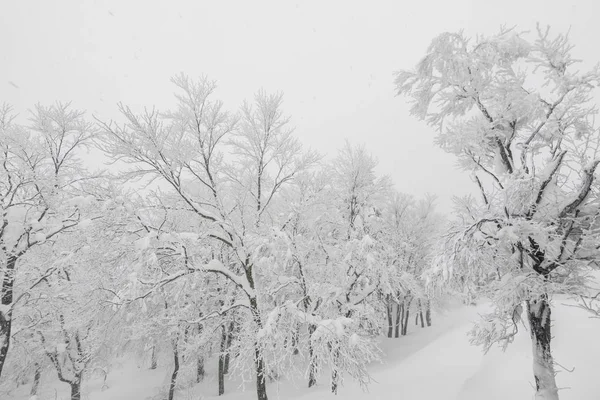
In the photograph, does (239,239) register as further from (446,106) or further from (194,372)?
(194,372)

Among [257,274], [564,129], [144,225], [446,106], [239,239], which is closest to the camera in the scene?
[564,129]

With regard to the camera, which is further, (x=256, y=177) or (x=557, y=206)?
(x=256, y=177)

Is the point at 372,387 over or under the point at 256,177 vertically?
under

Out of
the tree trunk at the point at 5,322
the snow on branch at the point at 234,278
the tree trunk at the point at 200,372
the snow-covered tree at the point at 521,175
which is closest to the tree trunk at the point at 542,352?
the snow-covered tree at the point at 521,175

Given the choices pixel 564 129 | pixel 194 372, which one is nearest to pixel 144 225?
pixel 564 129

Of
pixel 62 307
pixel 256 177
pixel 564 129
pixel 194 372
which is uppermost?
pixel 256 177

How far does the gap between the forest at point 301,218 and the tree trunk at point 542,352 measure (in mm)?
28

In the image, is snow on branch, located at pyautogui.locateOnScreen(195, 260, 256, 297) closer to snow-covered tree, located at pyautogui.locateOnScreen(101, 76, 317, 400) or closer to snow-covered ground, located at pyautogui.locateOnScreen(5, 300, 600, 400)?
snow-covered tree, located at pyautogui.locateOnScreen(101, 76, 317, 400)

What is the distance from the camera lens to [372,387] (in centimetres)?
973

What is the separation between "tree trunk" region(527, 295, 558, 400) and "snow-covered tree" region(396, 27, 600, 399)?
0.06 feet

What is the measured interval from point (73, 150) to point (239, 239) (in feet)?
23.4

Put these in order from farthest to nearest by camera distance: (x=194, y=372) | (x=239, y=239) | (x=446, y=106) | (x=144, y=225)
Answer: (x=194, y=372)
(x=239, y=239)
(x=144, y=225)
(x=446, y=106)

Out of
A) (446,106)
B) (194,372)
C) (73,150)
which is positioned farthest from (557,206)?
(194,372)

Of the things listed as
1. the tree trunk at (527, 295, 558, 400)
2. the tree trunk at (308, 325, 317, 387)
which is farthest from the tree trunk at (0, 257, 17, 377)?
the tree trunk at (527, 295, 558, 400)
